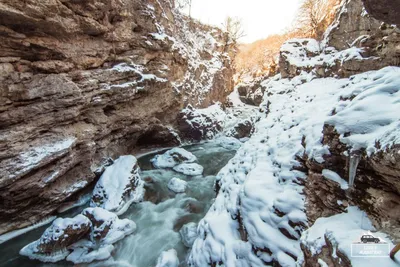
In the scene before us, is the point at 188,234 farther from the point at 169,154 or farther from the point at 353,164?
the point at 169,154

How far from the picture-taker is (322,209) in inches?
142

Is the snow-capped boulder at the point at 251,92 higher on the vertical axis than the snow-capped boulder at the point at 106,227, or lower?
higher

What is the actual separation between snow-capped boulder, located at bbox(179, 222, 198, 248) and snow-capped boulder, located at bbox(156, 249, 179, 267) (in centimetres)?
53

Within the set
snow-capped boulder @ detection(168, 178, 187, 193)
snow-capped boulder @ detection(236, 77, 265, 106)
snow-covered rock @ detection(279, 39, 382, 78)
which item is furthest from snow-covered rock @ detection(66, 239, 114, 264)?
snow-capped boulder @ detection(236, 77, 265, 106)

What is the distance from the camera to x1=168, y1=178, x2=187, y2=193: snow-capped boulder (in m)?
9.63

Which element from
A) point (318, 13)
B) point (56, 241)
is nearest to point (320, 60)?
point (318, 13)

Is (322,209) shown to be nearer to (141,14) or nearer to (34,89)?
(34,89)

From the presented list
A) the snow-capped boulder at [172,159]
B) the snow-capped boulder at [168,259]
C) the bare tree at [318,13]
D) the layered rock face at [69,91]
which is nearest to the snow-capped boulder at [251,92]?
the bare tree at [318,13]

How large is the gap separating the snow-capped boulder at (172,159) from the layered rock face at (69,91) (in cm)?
203

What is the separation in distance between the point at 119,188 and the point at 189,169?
13.7 ft

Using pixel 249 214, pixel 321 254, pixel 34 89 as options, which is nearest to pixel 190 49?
pixel 34 89

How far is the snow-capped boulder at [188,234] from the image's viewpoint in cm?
640

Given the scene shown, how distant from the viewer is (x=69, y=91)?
809cm

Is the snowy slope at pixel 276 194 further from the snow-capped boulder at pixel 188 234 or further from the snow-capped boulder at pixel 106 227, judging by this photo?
the snow-capped boulder at pixel 106 227
